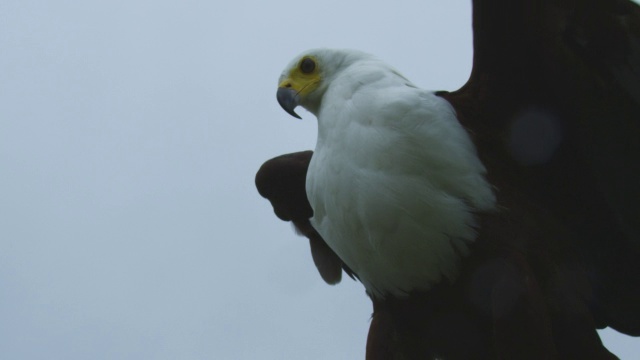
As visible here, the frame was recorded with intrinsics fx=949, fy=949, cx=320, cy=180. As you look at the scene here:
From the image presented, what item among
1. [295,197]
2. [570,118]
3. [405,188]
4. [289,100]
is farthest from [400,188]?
[295,197]

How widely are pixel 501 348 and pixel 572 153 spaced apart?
940 mm

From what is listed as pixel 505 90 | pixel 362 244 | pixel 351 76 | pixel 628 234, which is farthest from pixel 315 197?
pixel 628 234

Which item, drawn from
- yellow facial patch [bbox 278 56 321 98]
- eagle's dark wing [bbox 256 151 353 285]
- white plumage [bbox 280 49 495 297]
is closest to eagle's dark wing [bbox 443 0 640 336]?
white plumage [bbox 280 49 495 297]

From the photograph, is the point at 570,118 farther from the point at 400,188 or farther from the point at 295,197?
the point at 295,197

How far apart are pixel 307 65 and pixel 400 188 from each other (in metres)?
1.06

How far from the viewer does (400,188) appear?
12.6ft

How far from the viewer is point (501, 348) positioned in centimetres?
358

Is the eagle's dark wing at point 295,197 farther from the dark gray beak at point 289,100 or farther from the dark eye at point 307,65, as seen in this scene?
the dark eye at point 307,65

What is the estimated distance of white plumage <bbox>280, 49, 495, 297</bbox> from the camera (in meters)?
3.84

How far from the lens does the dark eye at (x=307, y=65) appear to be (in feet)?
15.1

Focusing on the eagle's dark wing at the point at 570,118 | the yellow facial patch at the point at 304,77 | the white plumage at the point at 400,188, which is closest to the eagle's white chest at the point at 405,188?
the white plumage at the point at 400,188

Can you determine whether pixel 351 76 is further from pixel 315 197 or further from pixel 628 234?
pixel 628 234

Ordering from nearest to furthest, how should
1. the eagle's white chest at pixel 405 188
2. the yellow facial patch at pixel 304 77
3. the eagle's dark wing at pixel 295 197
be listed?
the eagle's white chest at pixel 405 188 → the yellow facial patch at pixel 304 77 → the eagle's dark wing at pixel 295 197

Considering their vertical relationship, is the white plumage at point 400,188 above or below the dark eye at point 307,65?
below
